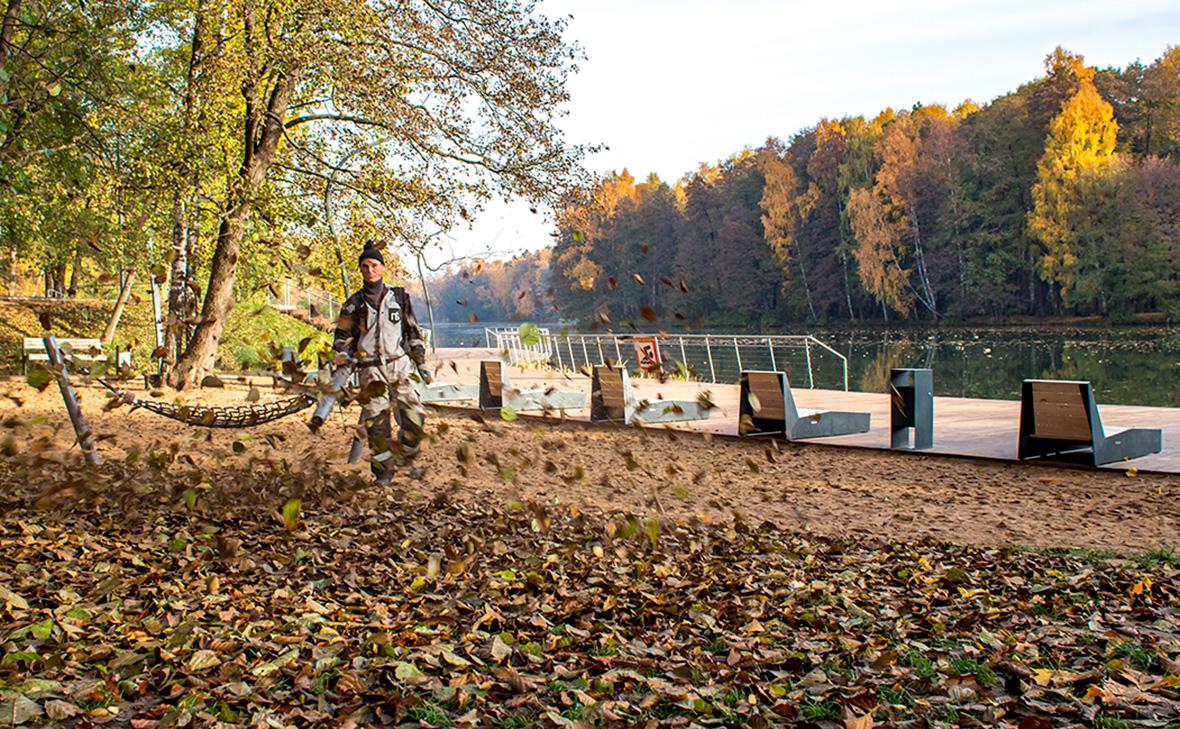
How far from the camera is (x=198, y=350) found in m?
15.2

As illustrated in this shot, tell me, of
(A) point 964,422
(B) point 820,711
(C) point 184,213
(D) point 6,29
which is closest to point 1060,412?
(A) point 964,422

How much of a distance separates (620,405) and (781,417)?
7.75ft

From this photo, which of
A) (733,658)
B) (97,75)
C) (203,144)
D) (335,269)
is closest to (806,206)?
(335,269)

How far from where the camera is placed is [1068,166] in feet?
140

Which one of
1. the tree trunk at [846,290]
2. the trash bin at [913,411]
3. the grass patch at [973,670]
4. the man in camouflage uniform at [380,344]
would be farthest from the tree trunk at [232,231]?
the tree trunk at [846,290]

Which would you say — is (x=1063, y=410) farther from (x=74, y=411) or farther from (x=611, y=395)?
(x=74, y=411)

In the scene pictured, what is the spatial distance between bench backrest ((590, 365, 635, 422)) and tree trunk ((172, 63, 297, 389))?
18.4 feet

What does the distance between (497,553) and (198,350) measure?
11293 mm

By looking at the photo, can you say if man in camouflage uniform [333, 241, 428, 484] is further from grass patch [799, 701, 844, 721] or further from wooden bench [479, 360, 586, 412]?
wooden bench [479, 360, 586, 412]

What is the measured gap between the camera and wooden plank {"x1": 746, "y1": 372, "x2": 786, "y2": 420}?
11.1 meters

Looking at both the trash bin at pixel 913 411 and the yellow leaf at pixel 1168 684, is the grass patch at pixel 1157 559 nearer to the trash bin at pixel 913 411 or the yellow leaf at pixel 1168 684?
the yellow leaf at pixel 1168 684

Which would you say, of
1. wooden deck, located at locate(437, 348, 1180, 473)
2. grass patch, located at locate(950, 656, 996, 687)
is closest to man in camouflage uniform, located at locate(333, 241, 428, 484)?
wooden deck, located at locate(437, 348, 1180, 473)

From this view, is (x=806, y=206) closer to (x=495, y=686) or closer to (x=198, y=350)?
(x=198, y=350)

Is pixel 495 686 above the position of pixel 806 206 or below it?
below
